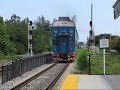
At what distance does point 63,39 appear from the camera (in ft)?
145

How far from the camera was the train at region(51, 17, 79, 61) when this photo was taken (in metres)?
43.5

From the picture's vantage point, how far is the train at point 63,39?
143 ft

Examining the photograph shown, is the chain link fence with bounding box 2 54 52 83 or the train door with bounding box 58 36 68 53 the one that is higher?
the train door with bounding box 58 36 68 53

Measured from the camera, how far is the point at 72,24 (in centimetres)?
4388

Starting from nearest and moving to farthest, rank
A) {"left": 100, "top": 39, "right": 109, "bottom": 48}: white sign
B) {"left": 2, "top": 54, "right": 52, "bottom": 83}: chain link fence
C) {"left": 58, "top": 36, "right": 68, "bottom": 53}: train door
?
{"left": 2, "top": 54, "right": 52, "bottom": 83}: chain link fence < {"left": 100, "top": 39, "right": 109, "bottom": 48}: white sign < {"left": 58, "top": 36, "right": 68, "bottom": 53}: train door

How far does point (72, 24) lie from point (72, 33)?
45.7 inches

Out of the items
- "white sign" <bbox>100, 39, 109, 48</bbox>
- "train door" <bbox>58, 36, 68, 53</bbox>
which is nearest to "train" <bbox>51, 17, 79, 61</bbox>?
"train door" <bbox>58, 36, 68, 53</bbox>

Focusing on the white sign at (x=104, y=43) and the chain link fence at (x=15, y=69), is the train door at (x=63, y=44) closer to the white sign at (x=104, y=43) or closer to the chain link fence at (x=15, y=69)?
the chain link fence at (x=15, y=69)

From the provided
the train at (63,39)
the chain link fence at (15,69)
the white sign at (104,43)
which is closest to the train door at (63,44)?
the train at (63,39)

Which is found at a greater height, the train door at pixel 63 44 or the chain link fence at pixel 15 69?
the train door at pixel 63 44

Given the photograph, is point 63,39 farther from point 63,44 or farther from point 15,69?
→ point 15,69

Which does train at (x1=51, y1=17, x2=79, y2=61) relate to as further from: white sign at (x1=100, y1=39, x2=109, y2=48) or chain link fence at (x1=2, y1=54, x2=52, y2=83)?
white sign at (x1=100, y1=39, x2=109, y2=48)

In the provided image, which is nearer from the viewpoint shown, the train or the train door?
the train

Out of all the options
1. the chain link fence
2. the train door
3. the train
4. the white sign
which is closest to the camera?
the chain link fence
